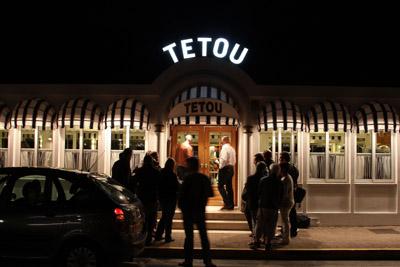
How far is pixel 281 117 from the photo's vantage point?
13.0 m

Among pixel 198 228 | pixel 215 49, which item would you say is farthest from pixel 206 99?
pixel 198 228

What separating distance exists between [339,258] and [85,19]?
41.3 ft

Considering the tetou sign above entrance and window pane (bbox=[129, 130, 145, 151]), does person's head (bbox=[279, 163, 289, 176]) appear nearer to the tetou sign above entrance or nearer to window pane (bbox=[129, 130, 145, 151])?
the tetou sign above entrance

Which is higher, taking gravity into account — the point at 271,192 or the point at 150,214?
the point at 271,192

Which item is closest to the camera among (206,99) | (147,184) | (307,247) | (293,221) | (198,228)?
(198,228)

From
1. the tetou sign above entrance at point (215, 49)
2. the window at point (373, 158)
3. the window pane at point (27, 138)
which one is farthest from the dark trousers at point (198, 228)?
the window pane at point (27, 138)

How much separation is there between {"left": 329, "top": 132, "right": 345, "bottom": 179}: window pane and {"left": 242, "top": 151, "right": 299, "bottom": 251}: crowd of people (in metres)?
2.37

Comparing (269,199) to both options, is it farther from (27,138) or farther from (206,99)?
(27,138)

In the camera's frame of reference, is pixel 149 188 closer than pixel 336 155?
Yes

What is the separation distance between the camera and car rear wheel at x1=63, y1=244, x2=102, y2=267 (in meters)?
7.71

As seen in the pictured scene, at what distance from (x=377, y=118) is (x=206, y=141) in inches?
180

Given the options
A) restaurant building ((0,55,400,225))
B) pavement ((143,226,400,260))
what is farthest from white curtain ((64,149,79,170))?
pavement ((143,226,400,260))

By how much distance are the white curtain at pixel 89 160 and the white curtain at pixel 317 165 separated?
568 cm

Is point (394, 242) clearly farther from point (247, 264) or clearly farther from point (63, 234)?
point (63, 234)
